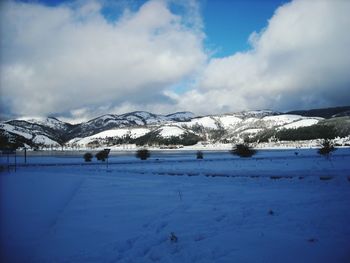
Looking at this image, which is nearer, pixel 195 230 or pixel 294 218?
pixel 195 230

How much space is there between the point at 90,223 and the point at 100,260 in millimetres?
4062

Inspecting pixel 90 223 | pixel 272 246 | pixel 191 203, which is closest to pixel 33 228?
pixel 90 223

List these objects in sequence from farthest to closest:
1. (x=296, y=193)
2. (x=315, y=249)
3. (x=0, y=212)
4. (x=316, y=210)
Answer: (x=296, y=193)
(x=0, y=212)
(x=316, y=210)
(x=315, y=249)

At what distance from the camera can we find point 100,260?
8664 millimetres

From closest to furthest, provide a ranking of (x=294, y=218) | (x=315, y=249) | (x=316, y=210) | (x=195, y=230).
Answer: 1. (x=315, y=249)
2. (x=195, y=230)
3. (x=294, y=218)
4. (x=316, y=210)

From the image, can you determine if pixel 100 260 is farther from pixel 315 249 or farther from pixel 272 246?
pixel 315 249

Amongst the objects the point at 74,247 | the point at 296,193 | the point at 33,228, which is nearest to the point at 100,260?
the point at 74,247

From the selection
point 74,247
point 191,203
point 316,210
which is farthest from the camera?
point 191,203

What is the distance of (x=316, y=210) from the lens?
13.0 metres

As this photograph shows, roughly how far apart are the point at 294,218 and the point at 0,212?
13.4m

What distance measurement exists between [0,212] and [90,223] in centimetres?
542

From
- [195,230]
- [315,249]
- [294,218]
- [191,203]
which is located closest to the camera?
[315,249]

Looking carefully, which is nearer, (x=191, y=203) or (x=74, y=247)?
(x=74, y=247)

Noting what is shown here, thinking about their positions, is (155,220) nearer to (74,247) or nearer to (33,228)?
(74,247)
